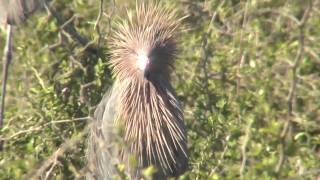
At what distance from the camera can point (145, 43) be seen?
14.3ft

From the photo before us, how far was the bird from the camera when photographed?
4355 millimetres

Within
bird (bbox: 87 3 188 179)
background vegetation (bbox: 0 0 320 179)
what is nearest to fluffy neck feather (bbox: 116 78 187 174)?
bird (bbox: 87 3 188 179)

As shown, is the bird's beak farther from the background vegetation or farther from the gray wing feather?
the background vegetation

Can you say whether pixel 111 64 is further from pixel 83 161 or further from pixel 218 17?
pixel 218 17

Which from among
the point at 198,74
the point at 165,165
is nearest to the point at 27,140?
the point at 165,165

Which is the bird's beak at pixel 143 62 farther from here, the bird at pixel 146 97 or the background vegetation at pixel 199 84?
the background vegetation at pixel 199 84

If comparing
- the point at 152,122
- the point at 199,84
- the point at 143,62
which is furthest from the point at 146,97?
the point at 199,84

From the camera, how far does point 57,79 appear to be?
15.3 feet

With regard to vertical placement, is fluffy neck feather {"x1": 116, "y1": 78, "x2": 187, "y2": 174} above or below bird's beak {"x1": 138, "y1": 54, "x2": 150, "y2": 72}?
below

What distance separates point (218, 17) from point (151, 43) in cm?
148

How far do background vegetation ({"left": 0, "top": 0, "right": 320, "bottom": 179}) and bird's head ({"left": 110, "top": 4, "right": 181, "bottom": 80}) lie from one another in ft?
0.69

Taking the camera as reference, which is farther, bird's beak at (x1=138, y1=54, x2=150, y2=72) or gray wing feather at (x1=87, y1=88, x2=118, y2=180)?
bird's beak at (x1=138, y1=54, x2=150, y2=72)

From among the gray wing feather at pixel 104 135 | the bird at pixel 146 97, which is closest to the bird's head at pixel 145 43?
the bird at pixel 146 97

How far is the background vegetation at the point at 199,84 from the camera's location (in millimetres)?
4066
